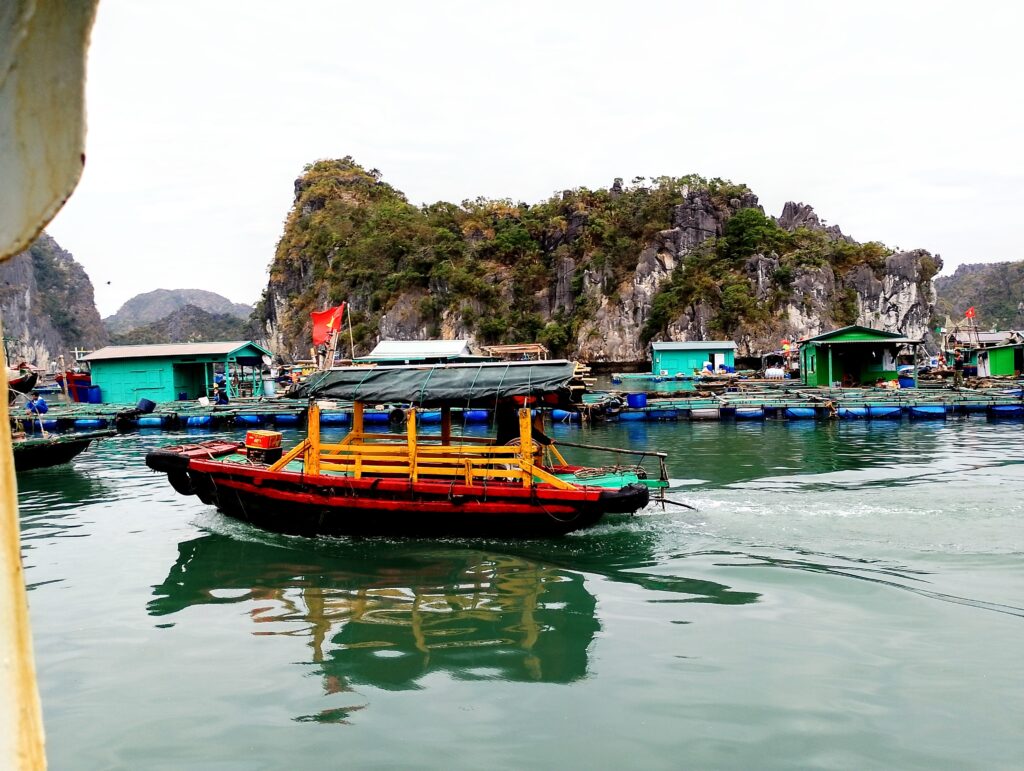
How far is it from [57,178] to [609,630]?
774 centimetres

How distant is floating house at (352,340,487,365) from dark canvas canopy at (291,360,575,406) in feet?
73.5

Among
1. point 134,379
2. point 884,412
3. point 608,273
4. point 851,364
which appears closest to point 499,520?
point 884,412

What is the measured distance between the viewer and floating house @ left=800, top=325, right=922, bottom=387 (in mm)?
37438

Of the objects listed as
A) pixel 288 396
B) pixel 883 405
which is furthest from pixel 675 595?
pixel 883 405

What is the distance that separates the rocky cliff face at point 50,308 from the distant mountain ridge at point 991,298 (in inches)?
4934

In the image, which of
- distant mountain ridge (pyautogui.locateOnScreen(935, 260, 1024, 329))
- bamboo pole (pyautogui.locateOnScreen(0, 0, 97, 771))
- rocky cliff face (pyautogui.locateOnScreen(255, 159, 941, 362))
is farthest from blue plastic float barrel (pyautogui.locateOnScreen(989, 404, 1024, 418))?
distant mountain ridge (pyautogui.locateOnScreen(935, 260, 1024, 329))

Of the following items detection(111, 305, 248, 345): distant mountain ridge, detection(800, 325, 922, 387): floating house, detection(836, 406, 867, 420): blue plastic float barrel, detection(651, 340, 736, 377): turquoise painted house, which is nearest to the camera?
detection(836, 406, 867, 420): blue plastic float barrel

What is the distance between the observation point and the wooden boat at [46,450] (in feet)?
62.6

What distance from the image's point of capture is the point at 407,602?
8.95m

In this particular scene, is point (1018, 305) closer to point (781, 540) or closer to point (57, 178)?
point (781, 540)

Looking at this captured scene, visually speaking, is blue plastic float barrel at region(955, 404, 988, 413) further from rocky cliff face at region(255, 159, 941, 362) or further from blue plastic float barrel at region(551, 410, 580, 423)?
rocky cliff face at region(255, 159, 941, 362)

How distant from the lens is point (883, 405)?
3000cm

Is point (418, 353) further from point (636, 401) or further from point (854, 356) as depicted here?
point (854, 356)

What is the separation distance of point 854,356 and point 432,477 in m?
33.6
